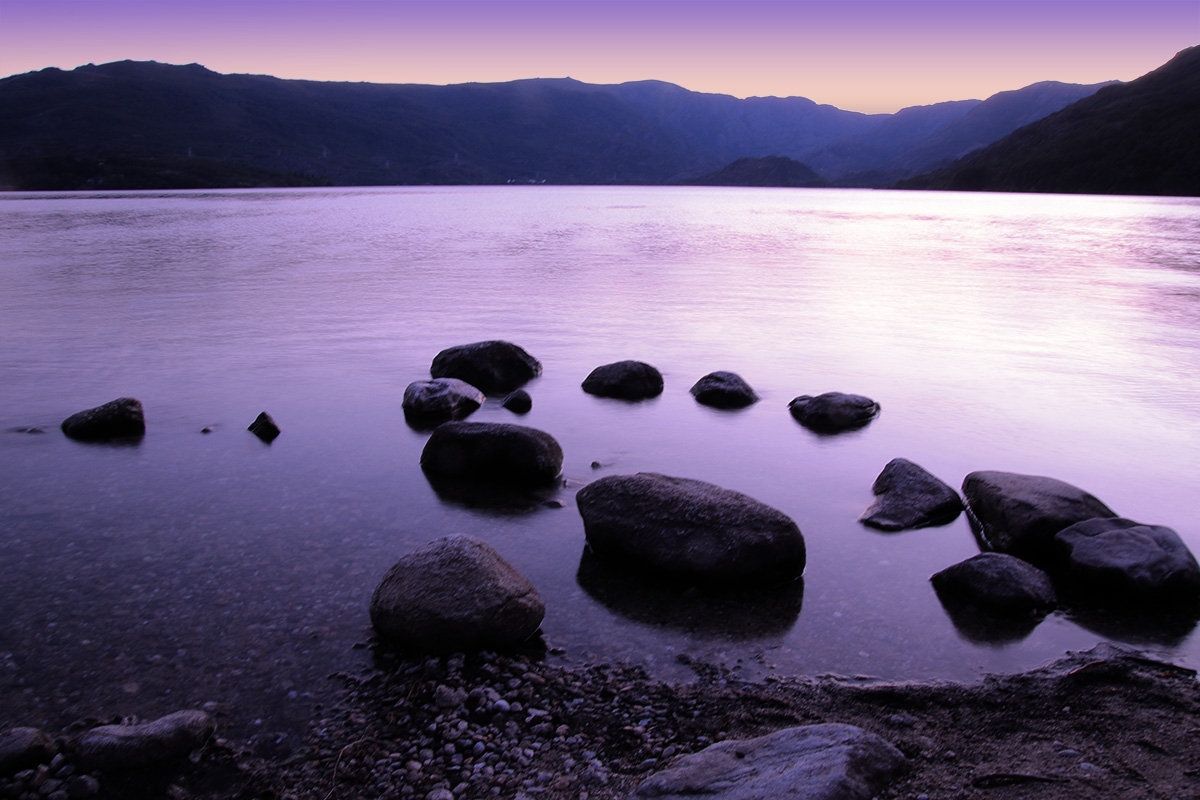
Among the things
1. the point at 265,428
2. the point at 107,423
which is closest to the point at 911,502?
the point at 265,428

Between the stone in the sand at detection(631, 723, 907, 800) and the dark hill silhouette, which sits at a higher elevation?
the dark hill silhouette

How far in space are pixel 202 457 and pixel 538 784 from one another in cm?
829

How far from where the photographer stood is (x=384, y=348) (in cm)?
1902

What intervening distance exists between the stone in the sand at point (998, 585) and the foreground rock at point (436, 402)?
26.8ft

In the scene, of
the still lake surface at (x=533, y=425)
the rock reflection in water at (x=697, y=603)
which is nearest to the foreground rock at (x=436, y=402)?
the still lake surface at (x=533, y=425)

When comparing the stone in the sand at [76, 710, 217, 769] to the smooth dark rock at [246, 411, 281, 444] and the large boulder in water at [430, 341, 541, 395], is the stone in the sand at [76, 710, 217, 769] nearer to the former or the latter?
the smooth dark rock at [246, 411, 281, 444]

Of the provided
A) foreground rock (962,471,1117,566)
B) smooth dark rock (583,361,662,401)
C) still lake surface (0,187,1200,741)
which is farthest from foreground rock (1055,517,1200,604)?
smooth dark rock (583,361,662,401)

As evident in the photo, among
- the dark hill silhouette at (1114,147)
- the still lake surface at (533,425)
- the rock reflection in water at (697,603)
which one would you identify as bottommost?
the rock reflection in water at (697,603)

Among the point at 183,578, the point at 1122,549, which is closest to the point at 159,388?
the point at 183,578

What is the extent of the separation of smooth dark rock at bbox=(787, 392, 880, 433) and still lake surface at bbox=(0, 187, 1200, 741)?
11.6 inches

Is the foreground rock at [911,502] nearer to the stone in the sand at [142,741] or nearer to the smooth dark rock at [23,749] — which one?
the stone in the sand at [142,741]

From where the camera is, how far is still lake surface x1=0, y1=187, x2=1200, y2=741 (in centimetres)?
666

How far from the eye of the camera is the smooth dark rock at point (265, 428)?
1223 centimetres

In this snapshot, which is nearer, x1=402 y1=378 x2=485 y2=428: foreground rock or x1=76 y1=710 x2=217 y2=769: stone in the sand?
x1=76 y1=710 x2=217 y2=769: stone in the sand
